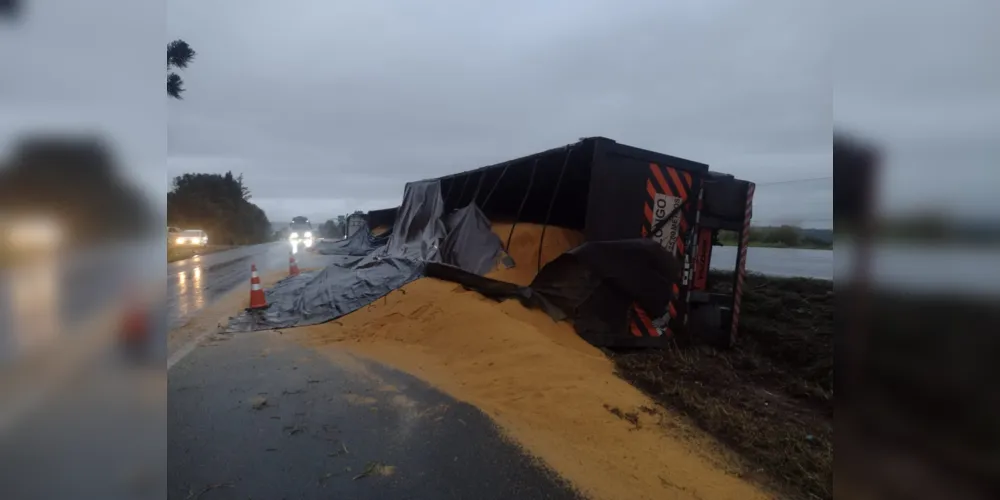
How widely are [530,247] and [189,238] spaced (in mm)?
21536

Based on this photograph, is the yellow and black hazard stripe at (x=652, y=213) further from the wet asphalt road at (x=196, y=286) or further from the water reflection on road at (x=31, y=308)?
the wet asphalt road at (x=196, y=286)

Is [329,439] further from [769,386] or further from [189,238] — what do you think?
[189,238]

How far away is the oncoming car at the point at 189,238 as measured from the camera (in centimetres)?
1998

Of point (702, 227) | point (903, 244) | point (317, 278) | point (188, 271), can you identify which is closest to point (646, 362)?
point (702, 227)

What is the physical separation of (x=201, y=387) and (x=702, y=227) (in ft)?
17.1

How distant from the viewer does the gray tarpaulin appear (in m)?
6.29

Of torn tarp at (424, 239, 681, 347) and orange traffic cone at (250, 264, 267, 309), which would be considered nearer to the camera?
torn tarp at (424, 239, 681, 347)

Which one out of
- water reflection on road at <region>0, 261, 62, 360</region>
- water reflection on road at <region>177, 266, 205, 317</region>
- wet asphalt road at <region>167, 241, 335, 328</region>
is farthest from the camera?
water reflection on road at <region>177, 266, 205, 317</region>

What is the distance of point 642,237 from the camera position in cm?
505

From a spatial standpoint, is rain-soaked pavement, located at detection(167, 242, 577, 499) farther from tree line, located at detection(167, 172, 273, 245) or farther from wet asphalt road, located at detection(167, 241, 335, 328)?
tree line, located at detection(167, 172, 273, 245)

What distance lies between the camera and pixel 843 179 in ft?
2.36

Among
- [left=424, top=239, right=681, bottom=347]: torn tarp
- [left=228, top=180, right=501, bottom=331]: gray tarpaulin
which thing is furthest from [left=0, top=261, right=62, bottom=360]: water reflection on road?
[left=228, top=180, right=501, bottom=331]: gray tarpaulin

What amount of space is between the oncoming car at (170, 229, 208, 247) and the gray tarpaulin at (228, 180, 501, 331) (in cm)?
1451

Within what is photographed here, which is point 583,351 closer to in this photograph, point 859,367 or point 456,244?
point 456,244
